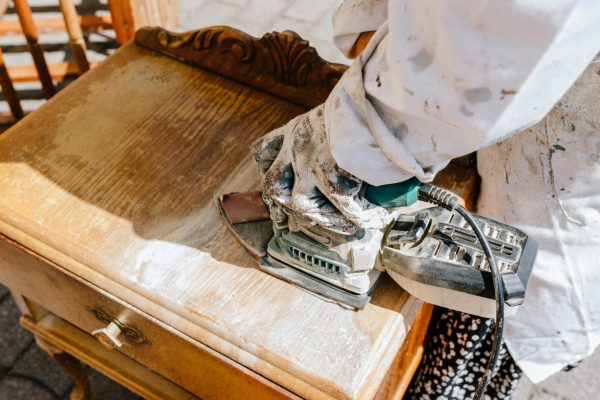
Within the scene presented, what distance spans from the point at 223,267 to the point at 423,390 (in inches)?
21.9

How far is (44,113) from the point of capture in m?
1.09

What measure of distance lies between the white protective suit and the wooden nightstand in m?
0.18

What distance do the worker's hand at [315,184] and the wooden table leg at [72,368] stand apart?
78 cm

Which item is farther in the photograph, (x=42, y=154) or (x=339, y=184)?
(x=42, y=154)

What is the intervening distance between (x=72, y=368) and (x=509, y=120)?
3.81 feet

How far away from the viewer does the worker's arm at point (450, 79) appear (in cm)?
47

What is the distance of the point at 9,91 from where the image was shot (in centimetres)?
140

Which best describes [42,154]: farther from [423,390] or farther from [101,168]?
[423,390]

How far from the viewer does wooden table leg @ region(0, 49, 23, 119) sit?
1330 millimetres

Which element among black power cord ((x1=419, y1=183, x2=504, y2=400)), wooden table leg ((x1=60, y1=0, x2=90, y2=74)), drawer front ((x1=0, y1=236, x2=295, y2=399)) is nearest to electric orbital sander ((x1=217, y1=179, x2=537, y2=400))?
black power cord ((x1=419, y1=183, x2=504, y2=400))

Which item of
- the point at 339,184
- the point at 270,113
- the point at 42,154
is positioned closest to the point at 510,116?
the point at 339,184

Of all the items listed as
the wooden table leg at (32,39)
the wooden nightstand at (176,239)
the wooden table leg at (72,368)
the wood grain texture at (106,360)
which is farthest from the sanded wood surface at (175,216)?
the wooden table leg at (72,368)

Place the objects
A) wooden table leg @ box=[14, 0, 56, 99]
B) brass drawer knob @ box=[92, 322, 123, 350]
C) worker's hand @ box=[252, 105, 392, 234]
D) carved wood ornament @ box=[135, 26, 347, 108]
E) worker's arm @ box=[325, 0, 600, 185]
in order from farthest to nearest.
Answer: wooden table leg @ box=[14, 0, 56, 99], carved wood ornament @ box=[135, 26, 347, 108], brass drawer knob @ box=[92, 322, 123, 350], worker's hand @ box=[252, 105, 392, 234], worker's arm @ box=[325, 0, 600, 185]

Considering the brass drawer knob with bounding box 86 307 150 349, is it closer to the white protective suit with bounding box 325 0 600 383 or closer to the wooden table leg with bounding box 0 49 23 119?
the white protective suit with bounding box 325 0 600 383
